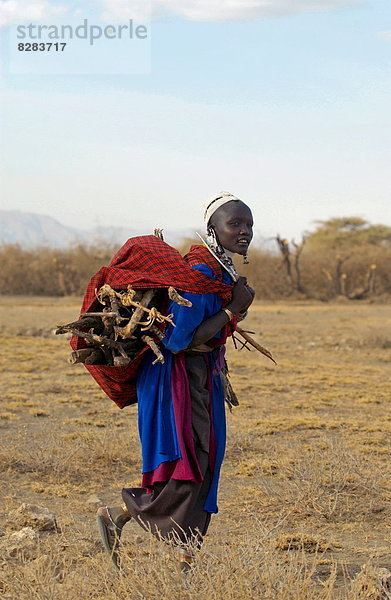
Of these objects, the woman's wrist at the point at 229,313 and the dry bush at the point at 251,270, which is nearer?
the woman's wrist at the point at 229,313

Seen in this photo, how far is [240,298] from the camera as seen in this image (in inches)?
127

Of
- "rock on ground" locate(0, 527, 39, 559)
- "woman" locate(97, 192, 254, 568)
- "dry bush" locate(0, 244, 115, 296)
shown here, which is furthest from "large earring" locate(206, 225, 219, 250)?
"dry bush" locate(0, 244, 115, 296)

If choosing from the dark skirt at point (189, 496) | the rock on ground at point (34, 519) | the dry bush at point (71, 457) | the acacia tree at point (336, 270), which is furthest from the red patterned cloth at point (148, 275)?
the acacia tree at point (336, 270)

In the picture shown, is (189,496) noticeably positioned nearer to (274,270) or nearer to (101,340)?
(101,340)

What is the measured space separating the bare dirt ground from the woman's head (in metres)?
1.03

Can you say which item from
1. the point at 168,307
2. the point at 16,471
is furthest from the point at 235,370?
the point at 168,307

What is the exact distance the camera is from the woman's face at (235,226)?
323 centimetres

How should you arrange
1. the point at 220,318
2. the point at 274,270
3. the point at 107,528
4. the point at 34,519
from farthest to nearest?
the point at 274,270 < the point at 34,519 < the point at 107,528 < the point at 220,318

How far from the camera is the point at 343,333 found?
50.3 ft

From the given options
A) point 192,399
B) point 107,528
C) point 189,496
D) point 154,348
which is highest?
point 154,348

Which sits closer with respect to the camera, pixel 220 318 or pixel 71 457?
pixel 220 318

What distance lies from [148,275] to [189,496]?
85 centimetres

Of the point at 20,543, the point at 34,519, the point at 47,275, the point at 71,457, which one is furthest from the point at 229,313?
the point at 47,275

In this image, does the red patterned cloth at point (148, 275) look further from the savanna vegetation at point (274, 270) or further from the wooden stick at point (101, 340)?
the savanna vegetation at point (274, 270)
